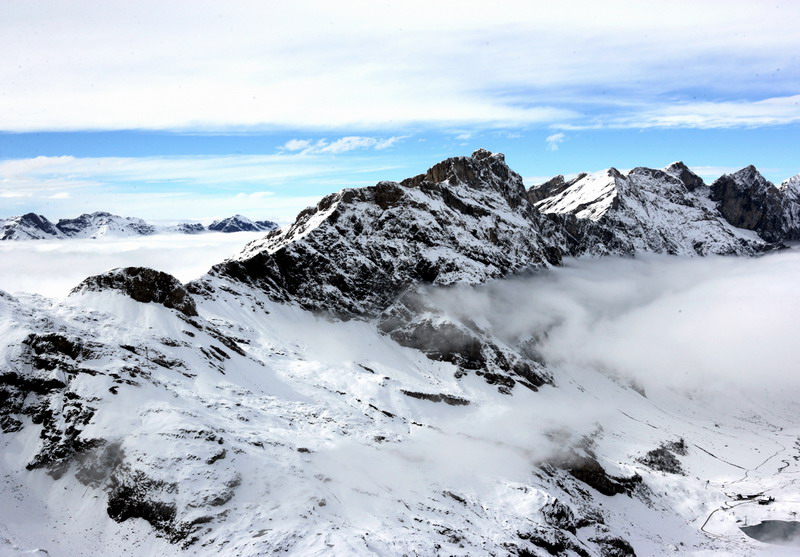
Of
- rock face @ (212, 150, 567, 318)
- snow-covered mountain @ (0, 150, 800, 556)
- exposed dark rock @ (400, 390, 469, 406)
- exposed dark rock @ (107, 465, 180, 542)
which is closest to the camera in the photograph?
exposed dark rock @ (107, 465, 180, 542)

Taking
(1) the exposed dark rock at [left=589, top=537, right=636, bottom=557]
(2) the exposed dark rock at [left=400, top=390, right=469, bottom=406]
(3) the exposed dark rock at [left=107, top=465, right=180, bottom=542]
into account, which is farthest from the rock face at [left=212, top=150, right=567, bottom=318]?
(1) the exposed dark rock at [left=589, top=537, right=636, bottom=557]

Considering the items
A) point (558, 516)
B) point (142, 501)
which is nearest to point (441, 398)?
point (558, 516)

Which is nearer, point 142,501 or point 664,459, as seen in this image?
point 142,501

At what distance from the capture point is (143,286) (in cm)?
9494

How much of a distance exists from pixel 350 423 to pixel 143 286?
1850 inches

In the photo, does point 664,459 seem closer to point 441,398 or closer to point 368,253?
point 441,398

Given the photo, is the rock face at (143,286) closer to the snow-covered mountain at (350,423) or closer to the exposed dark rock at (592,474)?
the snow-covered mountain at (350,423)

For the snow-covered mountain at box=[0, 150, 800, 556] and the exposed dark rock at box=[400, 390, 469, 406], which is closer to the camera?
the snow-covered mountain at box=[0, 150, 800, 556]

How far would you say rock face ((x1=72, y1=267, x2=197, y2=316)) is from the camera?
91.2 m

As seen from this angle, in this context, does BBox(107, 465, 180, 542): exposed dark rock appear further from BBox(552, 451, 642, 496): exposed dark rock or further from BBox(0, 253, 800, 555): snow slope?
BBox(552, 451, 642, 496): exposed dark rock

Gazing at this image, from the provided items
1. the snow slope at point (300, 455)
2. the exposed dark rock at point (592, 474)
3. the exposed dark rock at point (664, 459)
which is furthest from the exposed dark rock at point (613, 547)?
the exposed dark rock at point (664, 459)

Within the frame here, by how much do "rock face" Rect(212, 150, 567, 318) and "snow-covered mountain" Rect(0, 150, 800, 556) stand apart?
0.71 m

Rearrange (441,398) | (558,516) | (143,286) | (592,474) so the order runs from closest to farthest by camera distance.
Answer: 1. (558,516)
2. (143,286)
3. (592,474)
4. (441,398)

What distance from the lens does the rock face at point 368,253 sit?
146m
